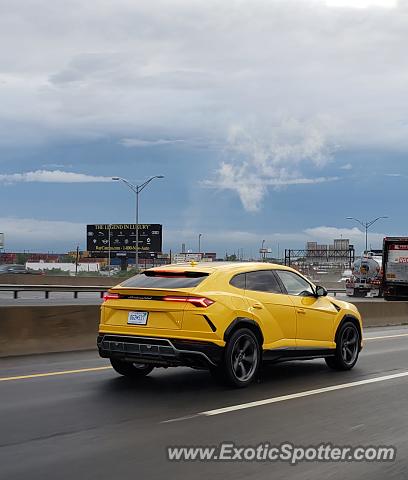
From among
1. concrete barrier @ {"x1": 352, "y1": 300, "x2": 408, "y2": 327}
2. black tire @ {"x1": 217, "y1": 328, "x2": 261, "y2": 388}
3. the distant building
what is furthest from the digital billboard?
black tire @ {"x1": 217, "y1": 328, "x2": 261, "y2": 388}

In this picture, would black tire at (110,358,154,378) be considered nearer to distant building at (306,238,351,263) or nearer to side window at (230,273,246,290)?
side window at (230,273,246,290)

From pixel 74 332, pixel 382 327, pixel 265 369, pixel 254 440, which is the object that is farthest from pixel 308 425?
pixel 382 327

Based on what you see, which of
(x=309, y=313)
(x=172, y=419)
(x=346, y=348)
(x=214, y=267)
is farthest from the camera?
(x=346, y=348)

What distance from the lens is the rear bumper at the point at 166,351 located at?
8.85 metres

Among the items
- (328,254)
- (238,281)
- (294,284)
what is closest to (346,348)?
(294,284)

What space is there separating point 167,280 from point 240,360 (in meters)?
1.43

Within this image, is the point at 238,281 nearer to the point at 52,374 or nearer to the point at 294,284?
the point at 294,284

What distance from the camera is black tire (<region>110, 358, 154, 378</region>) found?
10180mm

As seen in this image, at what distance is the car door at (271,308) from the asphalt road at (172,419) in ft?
2.09

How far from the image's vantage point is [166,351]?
29.3 feet

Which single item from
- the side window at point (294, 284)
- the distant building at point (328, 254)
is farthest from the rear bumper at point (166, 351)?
the distant building at point (328, 254)

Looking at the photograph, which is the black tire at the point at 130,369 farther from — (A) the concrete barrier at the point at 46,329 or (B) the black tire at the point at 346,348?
(A) the concrete barrier at the point at 46,329

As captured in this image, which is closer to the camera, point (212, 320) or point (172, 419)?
point (172, 419)

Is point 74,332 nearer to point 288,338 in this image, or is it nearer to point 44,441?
point 288,338
